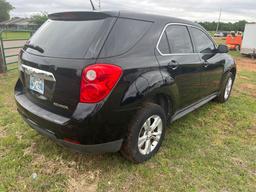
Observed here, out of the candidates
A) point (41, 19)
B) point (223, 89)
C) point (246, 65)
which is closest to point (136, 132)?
point (223, 89)

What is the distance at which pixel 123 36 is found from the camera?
95.2 inches

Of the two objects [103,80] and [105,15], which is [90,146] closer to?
[103,80]

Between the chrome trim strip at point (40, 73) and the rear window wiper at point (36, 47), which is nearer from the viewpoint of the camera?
the chrome trim strip at point (40, 73)

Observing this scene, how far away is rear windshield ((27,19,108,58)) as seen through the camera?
2316 mm

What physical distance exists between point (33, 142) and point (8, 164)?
52cm

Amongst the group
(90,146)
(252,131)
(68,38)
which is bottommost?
(252,131)

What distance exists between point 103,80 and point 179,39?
1591 mm

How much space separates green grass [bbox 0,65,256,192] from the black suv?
26 cm

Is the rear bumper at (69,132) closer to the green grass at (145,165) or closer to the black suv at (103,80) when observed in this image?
the black suv at (103,80)

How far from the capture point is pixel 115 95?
2.26 meters

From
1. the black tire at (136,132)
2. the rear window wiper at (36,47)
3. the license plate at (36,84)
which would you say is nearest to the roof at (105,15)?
the rear window wiper at (36,47)

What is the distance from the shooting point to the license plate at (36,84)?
2504 millimetres

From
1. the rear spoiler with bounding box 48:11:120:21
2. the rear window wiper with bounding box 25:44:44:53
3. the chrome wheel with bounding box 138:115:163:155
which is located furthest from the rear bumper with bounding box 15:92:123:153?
the rear spoiler with bounding box 48:11:120:21

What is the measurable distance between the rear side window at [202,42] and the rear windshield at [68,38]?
188 centimetres
